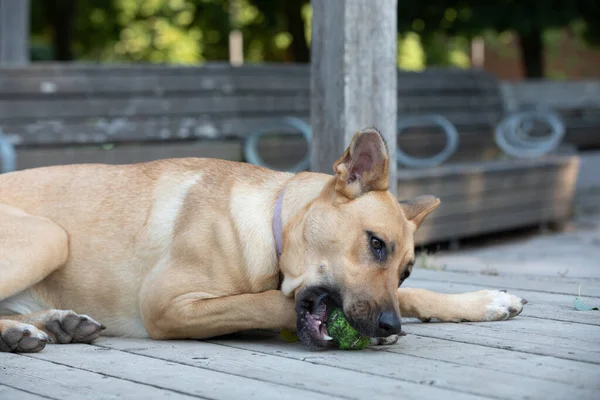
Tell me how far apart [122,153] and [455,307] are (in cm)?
471

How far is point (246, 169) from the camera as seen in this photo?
4203 mm

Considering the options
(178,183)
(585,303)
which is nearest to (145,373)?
(178,183)

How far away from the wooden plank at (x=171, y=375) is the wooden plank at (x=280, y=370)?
0.05 metres

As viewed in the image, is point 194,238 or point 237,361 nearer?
point 237,361

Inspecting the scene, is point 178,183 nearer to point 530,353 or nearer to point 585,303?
point 530,353

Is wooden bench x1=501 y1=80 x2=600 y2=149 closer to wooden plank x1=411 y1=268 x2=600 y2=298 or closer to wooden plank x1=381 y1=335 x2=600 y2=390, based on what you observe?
wooden plank x1=411 y1=268 x2=600 y2=298

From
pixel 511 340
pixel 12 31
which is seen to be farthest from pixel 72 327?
pixel 12 31

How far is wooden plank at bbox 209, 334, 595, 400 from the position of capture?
9.34 ft

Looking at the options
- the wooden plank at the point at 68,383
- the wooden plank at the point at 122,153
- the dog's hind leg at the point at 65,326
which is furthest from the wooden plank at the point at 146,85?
the wooden plank at the point at 68,383

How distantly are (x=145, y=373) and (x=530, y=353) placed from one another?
140 centimetres

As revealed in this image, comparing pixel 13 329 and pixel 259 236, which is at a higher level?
pixel 259 236

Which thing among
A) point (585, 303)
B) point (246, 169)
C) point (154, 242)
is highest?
point (246, 169)

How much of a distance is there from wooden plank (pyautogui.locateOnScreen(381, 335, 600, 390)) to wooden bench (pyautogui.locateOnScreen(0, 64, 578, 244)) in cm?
449

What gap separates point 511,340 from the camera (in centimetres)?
365
